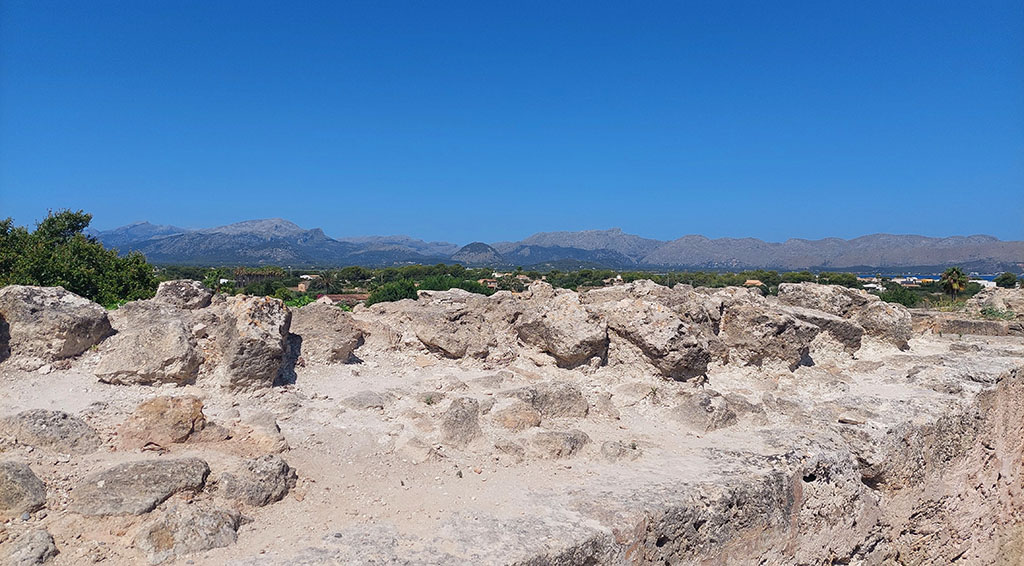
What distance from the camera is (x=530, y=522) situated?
4516 millimetres

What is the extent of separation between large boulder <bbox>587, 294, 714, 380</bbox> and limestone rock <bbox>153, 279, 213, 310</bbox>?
20.1 feet

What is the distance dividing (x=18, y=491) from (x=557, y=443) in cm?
463

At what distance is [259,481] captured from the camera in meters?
4.75

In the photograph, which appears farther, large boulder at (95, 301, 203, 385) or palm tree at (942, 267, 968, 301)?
palm tree at (942, 267, 968, 301)

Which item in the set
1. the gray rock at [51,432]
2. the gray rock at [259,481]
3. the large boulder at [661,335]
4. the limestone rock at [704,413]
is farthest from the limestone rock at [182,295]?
the limestone rock at [704,413]

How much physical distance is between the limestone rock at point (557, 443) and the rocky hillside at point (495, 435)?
0.18ft

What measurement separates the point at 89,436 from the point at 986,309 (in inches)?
827

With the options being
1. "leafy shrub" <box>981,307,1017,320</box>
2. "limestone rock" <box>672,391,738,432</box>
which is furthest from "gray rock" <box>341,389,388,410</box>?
"leafy shrub" <box>981,307,1017,320</box>

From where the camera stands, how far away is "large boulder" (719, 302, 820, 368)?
9516 millimetres

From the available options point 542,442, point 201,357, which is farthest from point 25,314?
point 542,442

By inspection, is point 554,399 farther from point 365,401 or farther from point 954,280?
point 954,280

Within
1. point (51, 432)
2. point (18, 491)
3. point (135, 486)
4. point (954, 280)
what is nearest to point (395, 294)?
point (51, 432)

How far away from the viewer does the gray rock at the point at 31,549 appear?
360 centimetres

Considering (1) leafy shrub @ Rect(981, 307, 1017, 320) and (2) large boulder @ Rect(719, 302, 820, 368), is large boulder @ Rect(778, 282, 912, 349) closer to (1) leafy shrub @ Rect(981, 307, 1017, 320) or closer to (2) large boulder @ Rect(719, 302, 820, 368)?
(2) large boulder @ Rect(719, 302, 820, 368)
